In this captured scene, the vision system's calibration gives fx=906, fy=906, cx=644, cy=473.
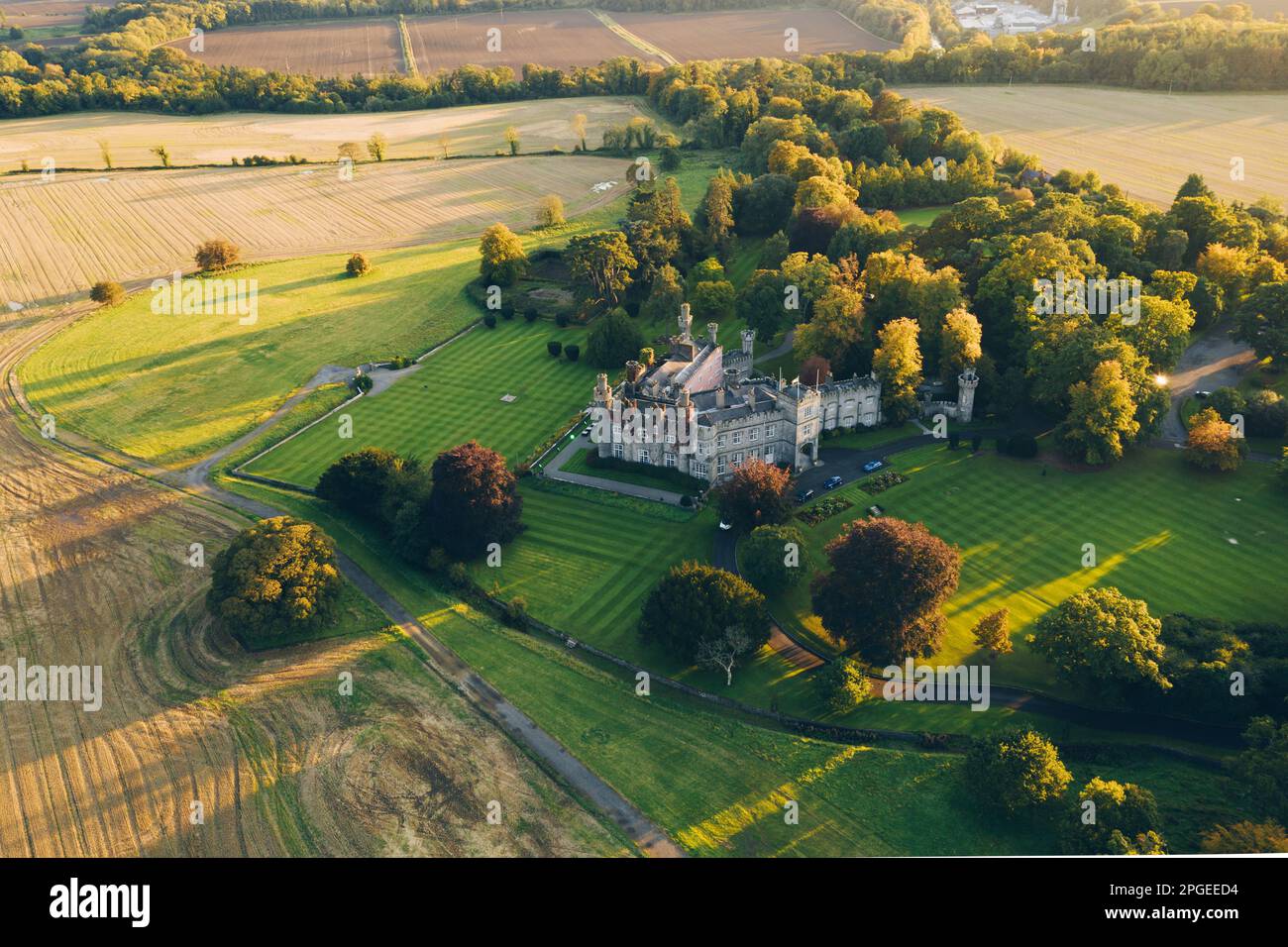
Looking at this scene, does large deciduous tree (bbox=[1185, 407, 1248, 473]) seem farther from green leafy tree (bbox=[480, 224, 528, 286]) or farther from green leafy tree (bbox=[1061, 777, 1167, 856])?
green leafy tree (bbox=[480, 224, 528, 286])

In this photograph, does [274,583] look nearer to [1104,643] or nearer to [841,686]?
[841,686]

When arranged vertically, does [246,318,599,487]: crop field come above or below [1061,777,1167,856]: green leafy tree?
above

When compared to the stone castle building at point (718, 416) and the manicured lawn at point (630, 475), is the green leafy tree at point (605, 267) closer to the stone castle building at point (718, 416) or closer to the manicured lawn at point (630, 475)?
the stone castle building at point (718, 416)

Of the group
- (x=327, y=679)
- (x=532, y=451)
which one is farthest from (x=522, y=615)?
(x=532, y=451)

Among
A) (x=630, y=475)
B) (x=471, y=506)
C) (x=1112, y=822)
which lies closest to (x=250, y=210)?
(x=630, y=475)

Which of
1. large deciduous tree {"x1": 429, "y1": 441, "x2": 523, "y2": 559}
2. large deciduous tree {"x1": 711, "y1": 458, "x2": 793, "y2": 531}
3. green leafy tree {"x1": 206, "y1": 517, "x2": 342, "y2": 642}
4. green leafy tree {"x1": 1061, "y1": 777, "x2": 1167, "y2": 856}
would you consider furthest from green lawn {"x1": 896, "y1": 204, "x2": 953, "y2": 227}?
green leafy tree {"x1": 1061, "y1": 777, "x2": 1167, "y2": 856}

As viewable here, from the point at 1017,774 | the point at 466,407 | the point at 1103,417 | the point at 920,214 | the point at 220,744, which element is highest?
the point at 920,214

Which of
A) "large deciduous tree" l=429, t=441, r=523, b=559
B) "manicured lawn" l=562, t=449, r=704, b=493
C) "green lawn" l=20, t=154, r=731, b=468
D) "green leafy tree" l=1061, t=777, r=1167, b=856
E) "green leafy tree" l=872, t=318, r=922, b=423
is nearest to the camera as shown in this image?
"green leafy tree" l=1061, t=777, r=1167, b=856
